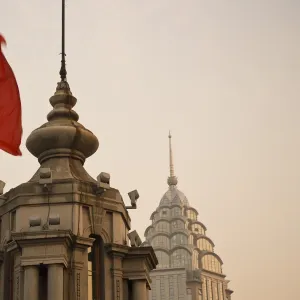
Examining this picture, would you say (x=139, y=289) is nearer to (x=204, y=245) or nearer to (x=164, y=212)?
(x=164, y=212)

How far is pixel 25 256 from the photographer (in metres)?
27.1

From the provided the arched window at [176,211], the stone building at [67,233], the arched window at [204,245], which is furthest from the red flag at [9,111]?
the arched window at [204,245]

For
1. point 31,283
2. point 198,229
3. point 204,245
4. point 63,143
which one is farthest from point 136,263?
point 198,229

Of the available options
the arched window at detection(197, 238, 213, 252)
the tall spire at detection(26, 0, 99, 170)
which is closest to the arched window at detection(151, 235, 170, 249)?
the arched window at detection(197, 238, 213, 252)

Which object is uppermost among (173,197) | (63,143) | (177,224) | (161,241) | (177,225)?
(173,197)

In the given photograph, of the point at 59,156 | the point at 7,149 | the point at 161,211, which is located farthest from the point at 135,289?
the point at 161,211

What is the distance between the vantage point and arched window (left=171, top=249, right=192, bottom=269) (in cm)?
16800

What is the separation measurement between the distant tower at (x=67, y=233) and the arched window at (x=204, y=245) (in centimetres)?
14464

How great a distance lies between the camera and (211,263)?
176125 millimetres

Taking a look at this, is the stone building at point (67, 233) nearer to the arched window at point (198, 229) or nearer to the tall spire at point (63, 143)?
the tall spire at point (63, 143)

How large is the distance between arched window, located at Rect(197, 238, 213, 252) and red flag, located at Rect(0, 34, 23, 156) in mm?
155063

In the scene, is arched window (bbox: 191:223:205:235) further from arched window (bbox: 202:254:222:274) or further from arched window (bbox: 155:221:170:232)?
arched window (bbox: 155:221:170:232)

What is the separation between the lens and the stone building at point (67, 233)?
27.1 meters

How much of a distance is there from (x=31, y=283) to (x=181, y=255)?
14272 cm
